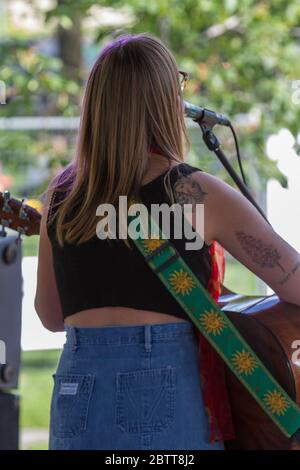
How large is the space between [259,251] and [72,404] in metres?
0.52

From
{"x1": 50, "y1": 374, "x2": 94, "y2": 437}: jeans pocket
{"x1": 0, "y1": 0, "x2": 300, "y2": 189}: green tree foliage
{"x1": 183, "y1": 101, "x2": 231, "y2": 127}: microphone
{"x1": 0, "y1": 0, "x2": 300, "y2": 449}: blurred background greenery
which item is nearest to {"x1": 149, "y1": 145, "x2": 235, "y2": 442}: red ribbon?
{"x1": 50, "y1": 374, "x2": 94, "y2": 437}: jeans pocket

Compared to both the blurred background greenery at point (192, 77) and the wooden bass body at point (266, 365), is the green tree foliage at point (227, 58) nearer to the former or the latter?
the blurred background greenery at point (192, 77)

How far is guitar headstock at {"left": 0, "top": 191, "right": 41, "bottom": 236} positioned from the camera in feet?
7.97

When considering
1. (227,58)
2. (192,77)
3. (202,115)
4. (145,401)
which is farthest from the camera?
(227,58)

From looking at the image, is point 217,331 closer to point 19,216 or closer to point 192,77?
point 19,216

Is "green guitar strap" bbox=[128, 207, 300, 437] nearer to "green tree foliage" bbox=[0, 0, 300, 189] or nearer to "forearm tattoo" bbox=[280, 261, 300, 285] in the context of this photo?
"forearm tattoo" bbox=[280, 261, 300, 285]

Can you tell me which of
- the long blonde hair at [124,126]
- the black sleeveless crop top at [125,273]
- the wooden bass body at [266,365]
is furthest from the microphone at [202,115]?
the wooden bass body at [266,365]

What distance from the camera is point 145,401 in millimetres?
1961

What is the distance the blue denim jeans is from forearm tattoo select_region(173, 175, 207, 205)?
26 cm

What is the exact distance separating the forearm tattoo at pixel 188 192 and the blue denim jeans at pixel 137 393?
10.4 inches

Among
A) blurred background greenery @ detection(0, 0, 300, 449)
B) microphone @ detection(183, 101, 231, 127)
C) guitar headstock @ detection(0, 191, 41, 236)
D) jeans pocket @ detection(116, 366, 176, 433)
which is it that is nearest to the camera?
jeans pocket @ detection(116, 366, 176, 433)

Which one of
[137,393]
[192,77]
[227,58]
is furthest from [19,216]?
[227,58]
